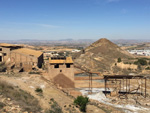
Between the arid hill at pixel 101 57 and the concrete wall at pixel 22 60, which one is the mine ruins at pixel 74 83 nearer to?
the concrete wall at pixel 22 60

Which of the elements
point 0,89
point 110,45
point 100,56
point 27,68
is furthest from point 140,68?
point 0,89

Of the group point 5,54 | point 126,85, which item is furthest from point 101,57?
point 5,54

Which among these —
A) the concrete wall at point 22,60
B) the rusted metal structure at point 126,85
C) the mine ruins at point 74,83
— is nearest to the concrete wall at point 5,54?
the mine ruins at point 74,83

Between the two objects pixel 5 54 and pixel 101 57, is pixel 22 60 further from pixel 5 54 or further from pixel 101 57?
pixel 101 57

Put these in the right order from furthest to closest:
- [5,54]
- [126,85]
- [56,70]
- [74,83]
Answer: [5,54], [74,83], [56,70], [126,85]

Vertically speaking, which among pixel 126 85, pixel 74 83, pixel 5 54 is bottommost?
pixel 74 83

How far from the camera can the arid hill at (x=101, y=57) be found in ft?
165

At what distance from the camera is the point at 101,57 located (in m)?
60.1

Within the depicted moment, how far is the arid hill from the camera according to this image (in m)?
50.4

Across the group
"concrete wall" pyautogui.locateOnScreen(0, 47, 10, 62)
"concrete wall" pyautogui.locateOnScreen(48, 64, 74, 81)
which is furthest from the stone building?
"concrete wall" pyautogui.locateOnScreen(0, 47, 10, 62)

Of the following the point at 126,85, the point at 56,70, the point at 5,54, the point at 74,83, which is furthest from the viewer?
the point at 5,54

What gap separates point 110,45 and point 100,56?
48.2 ft

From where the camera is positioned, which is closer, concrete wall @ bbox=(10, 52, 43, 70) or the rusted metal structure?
the rusted metal structure

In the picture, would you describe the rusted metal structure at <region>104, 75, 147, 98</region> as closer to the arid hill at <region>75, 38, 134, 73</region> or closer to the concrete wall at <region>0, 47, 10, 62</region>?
the arid hill at <region>75, 38, 134, 73</region>
